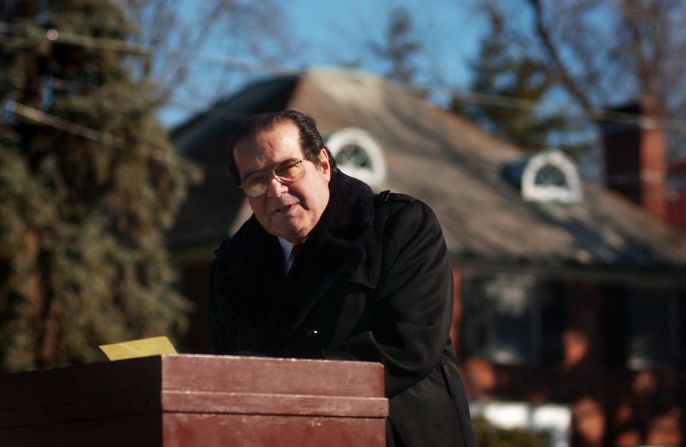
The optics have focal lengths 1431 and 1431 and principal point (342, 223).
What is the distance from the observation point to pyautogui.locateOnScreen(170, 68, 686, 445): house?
72.5 feet

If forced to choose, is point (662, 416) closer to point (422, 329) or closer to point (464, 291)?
point (464, 291)

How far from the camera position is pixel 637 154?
2675cm

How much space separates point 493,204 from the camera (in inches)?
943

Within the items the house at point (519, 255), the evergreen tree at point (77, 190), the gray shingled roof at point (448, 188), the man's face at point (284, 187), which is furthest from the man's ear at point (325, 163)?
Answer: the gray shingled roof at point (448, 188)

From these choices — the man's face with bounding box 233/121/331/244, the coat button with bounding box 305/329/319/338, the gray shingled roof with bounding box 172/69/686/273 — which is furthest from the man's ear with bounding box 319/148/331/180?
the gray shingled roof with bounding box 172/69/686/273

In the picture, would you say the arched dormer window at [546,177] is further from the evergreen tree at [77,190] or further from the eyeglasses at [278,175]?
the eyeglasses at [278,175]

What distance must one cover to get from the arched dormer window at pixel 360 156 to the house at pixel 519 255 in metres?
0.02

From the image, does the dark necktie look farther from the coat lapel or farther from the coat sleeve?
the coat sleeve

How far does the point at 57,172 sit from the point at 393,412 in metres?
14.0

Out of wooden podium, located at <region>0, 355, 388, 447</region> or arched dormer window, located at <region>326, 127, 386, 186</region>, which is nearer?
wooden podium, located at <region>0, 355, 388, 447</region>

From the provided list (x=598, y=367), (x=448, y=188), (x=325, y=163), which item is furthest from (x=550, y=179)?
(x=325, y=163)

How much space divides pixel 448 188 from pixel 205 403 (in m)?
21.1

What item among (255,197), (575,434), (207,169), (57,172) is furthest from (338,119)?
(255,197)

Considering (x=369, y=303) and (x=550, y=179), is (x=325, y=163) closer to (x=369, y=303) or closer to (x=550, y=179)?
(x=369, y=303)
